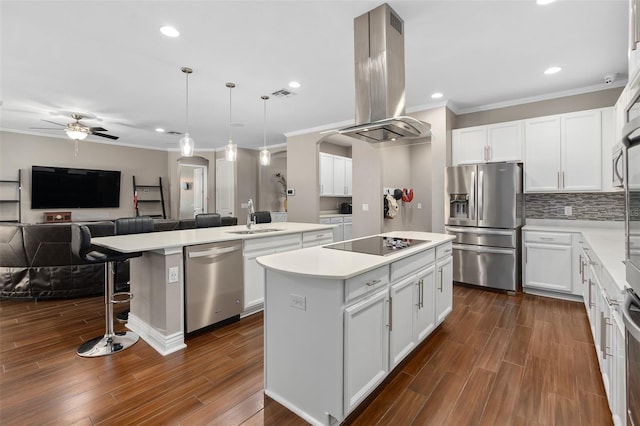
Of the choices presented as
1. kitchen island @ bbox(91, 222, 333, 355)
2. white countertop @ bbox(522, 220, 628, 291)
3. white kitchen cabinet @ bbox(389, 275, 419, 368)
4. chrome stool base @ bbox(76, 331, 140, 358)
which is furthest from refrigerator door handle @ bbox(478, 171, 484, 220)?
chrome stool base @ bbox(76, 331, 140, 358)

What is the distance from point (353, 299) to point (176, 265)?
5.55 ft

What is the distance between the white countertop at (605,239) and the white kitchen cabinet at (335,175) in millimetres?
3878

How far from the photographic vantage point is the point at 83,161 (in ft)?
22.9

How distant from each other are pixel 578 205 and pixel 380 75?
3.51m

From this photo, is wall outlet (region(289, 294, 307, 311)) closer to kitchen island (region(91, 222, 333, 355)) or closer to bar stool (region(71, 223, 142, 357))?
kitchen island (region(91, 222, 333, 355))

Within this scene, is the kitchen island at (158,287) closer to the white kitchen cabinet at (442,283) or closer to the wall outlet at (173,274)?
the wall outlet at (173,274)

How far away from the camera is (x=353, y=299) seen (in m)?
1.67

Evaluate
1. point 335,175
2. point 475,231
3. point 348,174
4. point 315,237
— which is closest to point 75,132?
point 315,237

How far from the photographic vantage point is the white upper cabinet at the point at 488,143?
4145 millimetres

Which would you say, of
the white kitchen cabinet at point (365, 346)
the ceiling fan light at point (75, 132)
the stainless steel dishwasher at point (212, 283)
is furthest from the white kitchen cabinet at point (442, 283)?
the ceiling fan light at point (75, 132)

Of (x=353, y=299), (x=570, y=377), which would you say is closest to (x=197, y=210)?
(x=353, y=299)

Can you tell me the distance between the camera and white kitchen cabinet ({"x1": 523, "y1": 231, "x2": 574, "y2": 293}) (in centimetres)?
365

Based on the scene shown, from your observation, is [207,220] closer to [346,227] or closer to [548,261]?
[346,227]

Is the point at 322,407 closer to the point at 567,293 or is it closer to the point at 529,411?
the point at 529,411
